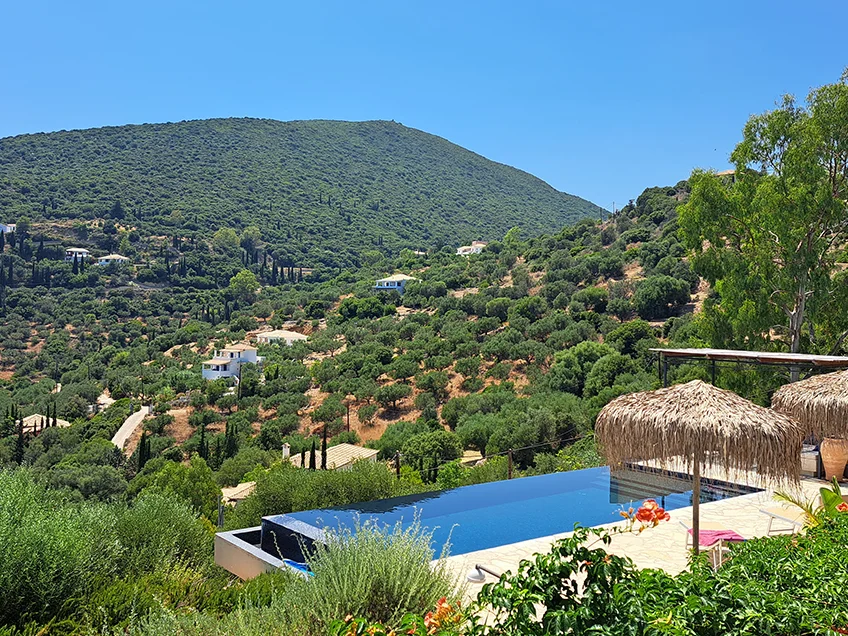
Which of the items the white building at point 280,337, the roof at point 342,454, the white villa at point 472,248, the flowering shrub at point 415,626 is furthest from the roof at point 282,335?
the flowering shrub at point 415,626

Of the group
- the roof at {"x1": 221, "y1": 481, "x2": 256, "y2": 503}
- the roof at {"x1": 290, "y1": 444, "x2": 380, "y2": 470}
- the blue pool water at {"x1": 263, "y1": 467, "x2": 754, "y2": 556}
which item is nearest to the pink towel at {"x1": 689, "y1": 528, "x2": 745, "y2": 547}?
the blue pool water at {"x1": 263, "y1": 467, "x2": 754, "y2": 556}

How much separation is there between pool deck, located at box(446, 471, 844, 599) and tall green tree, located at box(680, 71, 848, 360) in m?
4.42

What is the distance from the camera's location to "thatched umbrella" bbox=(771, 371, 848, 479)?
728cm

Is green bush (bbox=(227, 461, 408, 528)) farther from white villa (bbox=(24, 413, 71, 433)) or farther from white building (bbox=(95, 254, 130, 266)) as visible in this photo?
white building (bbox=(95, 254, 130, 266))

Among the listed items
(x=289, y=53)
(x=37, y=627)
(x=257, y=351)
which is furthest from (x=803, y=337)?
(x=289, y=53)

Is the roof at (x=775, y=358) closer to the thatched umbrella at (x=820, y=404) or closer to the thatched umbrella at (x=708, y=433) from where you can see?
the thatched umbrella at (x=820, y=404)

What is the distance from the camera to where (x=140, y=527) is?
259 inches

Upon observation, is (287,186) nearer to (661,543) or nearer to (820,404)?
(820,404)

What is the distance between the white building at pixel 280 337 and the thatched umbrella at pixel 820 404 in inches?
1435

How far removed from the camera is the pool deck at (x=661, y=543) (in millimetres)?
5859

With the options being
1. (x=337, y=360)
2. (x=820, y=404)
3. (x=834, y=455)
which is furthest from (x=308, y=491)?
(x=337, y=360)

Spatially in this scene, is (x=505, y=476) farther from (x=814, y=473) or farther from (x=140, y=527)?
(x=140, y=527)

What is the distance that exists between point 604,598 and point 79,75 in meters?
61.5

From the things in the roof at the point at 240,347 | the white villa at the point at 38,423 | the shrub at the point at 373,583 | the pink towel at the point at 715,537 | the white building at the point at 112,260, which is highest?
the white building at the point at 112,260
